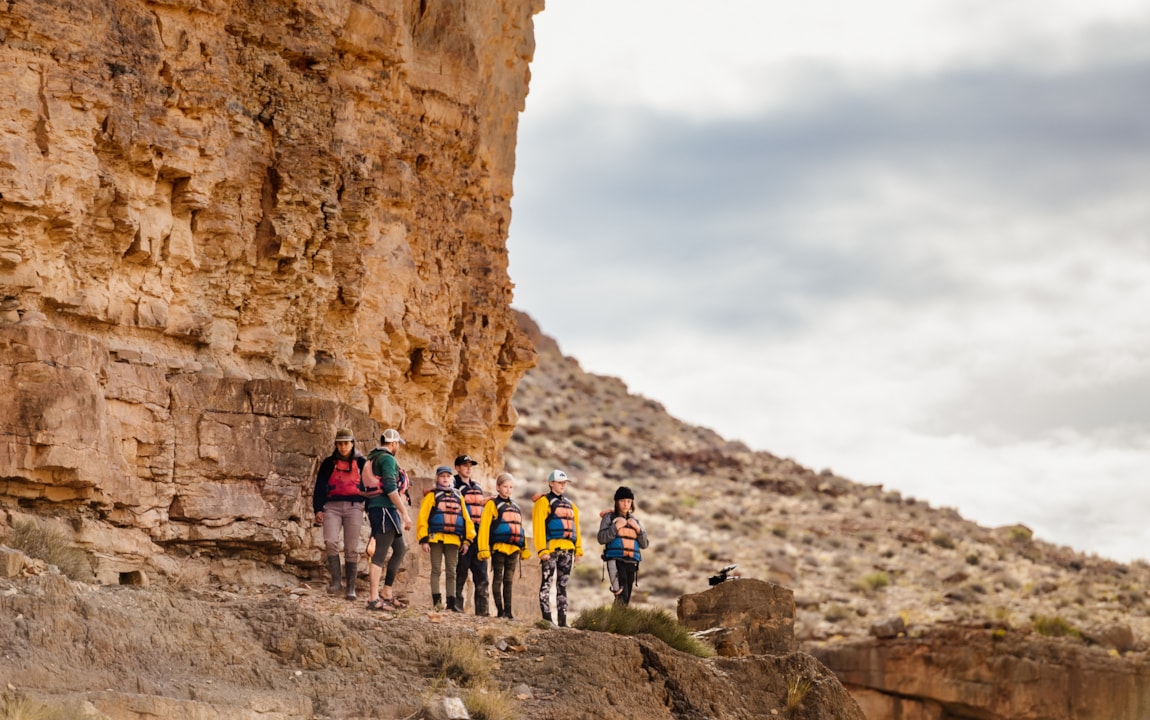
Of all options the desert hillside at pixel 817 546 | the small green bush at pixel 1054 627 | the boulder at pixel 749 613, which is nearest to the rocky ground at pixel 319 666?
the boulder at pixel 749 613

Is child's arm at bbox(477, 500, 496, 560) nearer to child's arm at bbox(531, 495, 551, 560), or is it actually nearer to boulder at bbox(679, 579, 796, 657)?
child's arm at bbox(531, 495, 551, 560)

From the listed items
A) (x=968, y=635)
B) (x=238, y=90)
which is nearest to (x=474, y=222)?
(x=238, y=90)

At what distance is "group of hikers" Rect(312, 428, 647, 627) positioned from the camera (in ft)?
48.6

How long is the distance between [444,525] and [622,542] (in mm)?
2180

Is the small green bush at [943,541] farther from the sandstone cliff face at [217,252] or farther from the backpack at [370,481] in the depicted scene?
the backpack at [370,481]

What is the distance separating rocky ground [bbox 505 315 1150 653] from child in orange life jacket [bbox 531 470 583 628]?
19121 millimetres

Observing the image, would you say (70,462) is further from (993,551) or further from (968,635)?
(993,551)

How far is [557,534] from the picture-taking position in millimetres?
15812

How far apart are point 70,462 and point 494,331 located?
365 inches

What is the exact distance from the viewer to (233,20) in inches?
659

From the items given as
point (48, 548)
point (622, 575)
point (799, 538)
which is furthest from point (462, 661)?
point (799, 538)

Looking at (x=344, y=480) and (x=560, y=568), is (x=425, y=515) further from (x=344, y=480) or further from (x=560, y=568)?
(x=560, y=568)

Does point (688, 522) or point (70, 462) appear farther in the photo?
point (688, 522)

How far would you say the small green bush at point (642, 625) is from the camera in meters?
15.6
